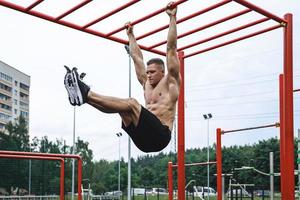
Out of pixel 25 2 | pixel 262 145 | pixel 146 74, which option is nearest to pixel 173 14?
pixel 146 74

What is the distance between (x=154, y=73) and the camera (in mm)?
5305

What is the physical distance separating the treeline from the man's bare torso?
861 centimetres

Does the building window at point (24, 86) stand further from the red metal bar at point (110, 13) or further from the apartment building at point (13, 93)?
the red metal bar at point (110, 13)

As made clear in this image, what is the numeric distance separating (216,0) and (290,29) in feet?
2.89

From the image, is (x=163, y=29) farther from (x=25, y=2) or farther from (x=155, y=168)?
(x=155, y=168)

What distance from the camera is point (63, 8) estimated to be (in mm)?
5324

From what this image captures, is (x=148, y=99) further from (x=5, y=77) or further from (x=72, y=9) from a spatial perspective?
(x=5, y=77)

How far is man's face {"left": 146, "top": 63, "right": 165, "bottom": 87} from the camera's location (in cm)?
529

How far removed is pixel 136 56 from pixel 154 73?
1.73 feet

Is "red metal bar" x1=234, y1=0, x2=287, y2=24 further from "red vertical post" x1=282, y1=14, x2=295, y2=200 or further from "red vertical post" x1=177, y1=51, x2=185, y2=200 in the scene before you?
"red vertical post" x1=177, y1=51, x2=185, y2=200

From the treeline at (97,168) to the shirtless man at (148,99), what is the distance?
852 centimetres

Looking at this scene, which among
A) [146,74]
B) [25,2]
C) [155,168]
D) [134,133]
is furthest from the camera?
[155,168]

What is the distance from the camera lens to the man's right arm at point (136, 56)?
5711 millimetres

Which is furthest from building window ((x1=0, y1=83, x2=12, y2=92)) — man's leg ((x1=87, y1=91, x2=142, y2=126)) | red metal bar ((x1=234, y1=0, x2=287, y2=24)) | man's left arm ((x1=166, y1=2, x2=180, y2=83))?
man's leg ((x1=87, y1=91, x2=142, y2=126))
